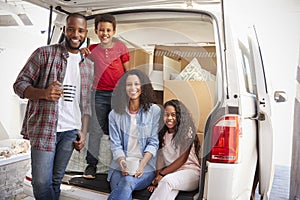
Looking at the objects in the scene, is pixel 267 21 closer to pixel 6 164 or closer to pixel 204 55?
pixel 204 55

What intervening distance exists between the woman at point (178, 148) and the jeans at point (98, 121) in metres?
0.47

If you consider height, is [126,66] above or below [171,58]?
below

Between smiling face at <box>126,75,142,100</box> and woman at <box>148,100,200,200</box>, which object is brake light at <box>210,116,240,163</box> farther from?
smiling face at <box>126,75,142,100</box>

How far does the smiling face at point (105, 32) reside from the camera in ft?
6.96

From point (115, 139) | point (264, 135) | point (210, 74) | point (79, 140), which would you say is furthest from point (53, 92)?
point (264, 135)

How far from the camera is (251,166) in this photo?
6.27 ft

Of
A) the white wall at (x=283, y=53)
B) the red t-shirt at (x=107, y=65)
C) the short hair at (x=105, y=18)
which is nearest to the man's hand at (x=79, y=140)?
the red t-shirt at (x=107, y=65)

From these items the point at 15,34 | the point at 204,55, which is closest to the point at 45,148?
the point at 204,55

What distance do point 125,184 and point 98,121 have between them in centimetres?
61

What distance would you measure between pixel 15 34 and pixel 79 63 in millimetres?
2085

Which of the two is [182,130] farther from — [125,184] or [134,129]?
[125,184]

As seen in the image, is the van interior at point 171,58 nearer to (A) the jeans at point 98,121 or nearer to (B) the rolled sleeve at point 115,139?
(A) the jeans at point 98,121

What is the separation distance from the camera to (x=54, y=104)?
1.77 metres

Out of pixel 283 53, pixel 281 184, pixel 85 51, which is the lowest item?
pixel 281 184
